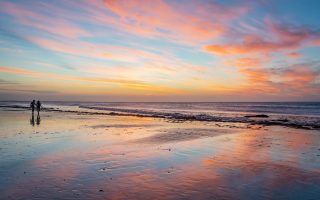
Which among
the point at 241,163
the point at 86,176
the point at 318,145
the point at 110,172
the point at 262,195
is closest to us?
the point at 262,195

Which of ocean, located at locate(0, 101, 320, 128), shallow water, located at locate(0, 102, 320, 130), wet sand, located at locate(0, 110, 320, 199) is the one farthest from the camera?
ocean, located at locate(0, 101, 320, 128)

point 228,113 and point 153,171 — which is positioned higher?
point 228,113

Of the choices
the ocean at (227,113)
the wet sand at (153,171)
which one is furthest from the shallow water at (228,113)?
the wet sand at (153,171)

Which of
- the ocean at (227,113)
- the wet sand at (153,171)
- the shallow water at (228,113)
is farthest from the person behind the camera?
the ocean at (227,113)

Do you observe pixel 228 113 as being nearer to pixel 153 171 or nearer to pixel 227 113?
pixel 227 113

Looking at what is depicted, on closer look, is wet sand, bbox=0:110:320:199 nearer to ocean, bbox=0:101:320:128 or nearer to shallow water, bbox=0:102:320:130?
shallow water, bbox=0:102:320:130

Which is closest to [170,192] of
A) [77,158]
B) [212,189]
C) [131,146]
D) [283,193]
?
[212,189]

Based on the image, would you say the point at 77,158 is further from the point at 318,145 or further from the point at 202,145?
the point at 318,145

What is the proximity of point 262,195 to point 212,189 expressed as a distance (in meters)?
1.24

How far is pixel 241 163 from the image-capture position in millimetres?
11195

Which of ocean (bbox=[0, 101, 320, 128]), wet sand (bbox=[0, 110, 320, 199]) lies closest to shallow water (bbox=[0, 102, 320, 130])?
ocean (bbox=[0, 101, 320, 128])

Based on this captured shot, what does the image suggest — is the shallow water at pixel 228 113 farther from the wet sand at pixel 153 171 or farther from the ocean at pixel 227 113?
the wet sand at pixel 153 171

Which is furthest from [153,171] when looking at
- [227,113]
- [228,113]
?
[228,113]

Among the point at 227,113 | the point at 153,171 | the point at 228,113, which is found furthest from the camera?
the point at 228,113
